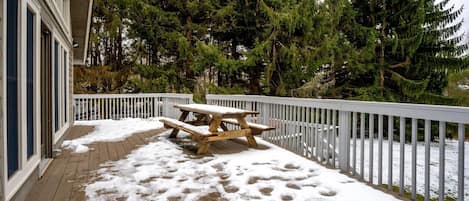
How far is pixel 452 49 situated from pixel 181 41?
A: 34.6ft

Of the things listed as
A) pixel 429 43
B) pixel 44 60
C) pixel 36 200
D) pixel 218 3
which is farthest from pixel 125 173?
pixel 429 43

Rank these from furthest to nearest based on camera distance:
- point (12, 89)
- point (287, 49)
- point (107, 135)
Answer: point (287, 49) < point (107, 135) < point (12, 89)

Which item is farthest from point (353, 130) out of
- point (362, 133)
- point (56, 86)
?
point (56, 86)

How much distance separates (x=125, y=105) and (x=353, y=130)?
788cm

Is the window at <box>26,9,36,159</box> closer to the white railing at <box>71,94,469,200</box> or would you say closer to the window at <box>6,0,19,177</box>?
the window at <box>6,0,19,177</box>

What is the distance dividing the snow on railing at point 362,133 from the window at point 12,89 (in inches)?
121

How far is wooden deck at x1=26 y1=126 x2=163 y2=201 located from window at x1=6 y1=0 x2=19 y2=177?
52 centimetres

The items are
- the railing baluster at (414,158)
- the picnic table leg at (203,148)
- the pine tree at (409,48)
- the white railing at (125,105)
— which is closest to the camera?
the railing baluster at (414,158)

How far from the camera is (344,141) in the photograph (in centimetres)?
366

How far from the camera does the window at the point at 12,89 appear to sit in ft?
7.18

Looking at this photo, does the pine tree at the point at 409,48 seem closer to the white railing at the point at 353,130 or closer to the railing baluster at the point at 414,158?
the white railing at the point at 353,130

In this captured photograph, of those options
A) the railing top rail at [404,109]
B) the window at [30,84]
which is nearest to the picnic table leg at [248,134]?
the railing top rail at [404,109]

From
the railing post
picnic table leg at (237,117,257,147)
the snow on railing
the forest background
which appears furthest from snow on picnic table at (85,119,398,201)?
the forest background

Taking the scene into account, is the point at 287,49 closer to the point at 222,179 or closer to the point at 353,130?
the point at 353,130
